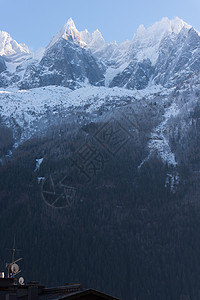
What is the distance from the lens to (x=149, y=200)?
139625 millimetres

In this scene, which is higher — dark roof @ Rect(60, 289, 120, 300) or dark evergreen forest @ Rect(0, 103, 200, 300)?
dark evergreen forest @ Rect(0, 103, 200, 300)

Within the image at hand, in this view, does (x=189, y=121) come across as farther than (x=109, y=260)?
Yes

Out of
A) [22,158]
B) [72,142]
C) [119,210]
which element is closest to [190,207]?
[119,210]

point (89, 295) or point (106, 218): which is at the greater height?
point (106, 218)

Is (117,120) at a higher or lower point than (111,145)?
higher

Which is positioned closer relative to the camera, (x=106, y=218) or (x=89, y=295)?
(x=89, y=295)

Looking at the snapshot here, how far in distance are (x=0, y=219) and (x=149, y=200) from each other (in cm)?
4656

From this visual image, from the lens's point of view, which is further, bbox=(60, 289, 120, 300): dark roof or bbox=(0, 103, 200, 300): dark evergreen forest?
bbox=(0, 103, 200, 300): dark evergreen forest

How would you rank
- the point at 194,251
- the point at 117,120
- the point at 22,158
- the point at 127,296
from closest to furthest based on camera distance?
the point at 127,296, the point at 194,251, the point at 22,158, the point at 117,120

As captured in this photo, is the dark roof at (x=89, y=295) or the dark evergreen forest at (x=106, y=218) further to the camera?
the dark evergreen forest at (x=106, y=218)

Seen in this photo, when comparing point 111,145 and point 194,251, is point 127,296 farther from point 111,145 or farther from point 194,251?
point 111,145

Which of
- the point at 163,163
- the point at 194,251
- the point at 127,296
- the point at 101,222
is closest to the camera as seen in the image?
the point at 127,296

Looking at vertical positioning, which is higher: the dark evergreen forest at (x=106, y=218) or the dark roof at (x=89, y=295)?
the dark evergreen forest at (x=106, y=218)

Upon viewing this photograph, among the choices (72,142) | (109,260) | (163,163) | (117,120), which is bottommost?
(109,260)
